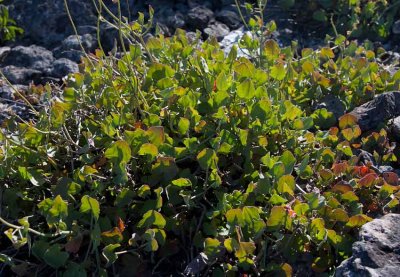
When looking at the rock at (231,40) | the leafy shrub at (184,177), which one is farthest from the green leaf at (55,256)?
the rock at (231,40)

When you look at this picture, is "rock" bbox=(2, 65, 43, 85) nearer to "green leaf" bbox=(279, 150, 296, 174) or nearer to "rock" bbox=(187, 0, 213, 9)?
"rock" bbox=(187, 0, 213, 9)

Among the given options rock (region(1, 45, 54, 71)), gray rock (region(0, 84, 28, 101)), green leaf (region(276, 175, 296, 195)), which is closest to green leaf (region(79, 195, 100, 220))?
green leaf (region(276, 175, 296, 195))

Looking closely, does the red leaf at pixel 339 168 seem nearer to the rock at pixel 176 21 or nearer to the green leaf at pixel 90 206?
the green leaf at pixel 90 206

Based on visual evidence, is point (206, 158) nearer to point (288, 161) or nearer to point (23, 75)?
point (288, 161)

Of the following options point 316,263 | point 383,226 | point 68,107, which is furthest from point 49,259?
point 383,226

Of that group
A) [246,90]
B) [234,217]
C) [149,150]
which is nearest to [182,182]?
[149,150]

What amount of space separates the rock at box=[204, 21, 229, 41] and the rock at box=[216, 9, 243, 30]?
57mm

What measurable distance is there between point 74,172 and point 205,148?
550 mm

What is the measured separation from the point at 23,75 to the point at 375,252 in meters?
2.76

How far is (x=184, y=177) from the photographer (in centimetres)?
281

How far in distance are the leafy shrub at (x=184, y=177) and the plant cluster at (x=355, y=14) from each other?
5.18 feet

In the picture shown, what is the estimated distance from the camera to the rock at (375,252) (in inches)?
90.5

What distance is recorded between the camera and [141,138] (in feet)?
9.18

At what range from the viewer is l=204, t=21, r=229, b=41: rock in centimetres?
467
